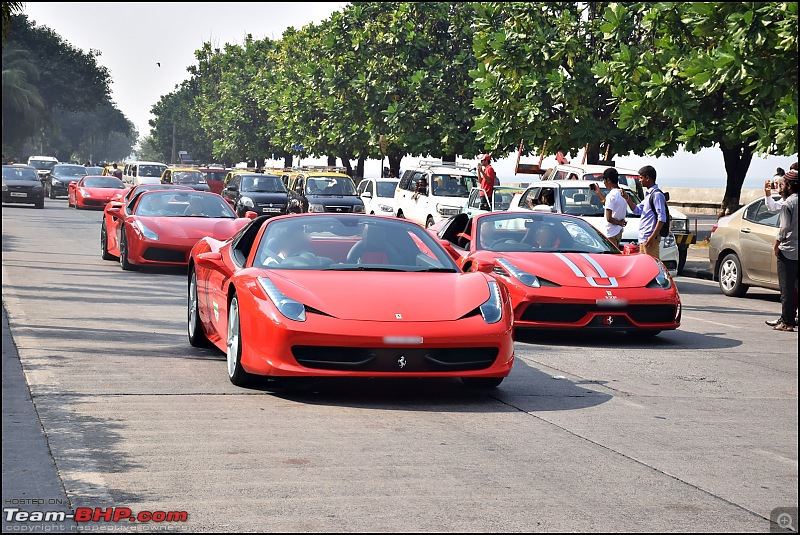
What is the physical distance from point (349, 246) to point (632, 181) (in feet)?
58.2

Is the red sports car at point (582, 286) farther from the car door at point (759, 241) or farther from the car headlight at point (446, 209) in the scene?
the car headlight at point (446, 209)

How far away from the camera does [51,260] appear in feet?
69.1

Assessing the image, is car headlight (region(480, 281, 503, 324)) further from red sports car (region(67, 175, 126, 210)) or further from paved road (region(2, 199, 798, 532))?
red sports car (region(67, 175, 126, 210))

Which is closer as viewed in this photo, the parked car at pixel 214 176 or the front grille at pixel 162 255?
the front grille at pixel 162 255

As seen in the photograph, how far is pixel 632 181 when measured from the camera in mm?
26734

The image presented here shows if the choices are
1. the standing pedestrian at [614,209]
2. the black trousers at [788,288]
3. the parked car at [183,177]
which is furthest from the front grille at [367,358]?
the parked car at [183,177]

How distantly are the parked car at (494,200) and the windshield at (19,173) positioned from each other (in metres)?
23.7

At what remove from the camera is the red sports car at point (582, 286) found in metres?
12.1

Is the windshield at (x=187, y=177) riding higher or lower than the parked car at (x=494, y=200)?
lower

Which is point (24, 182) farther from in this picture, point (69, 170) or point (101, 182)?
point (69, 170)

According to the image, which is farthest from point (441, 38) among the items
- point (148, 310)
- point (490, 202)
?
point (148, 310)

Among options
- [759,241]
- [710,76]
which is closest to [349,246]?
[759,241]

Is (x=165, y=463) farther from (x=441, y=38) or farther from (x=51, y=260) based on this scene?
(x=441, y=38)

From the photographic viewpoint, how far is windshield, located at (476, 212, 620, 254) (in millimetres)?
13648
